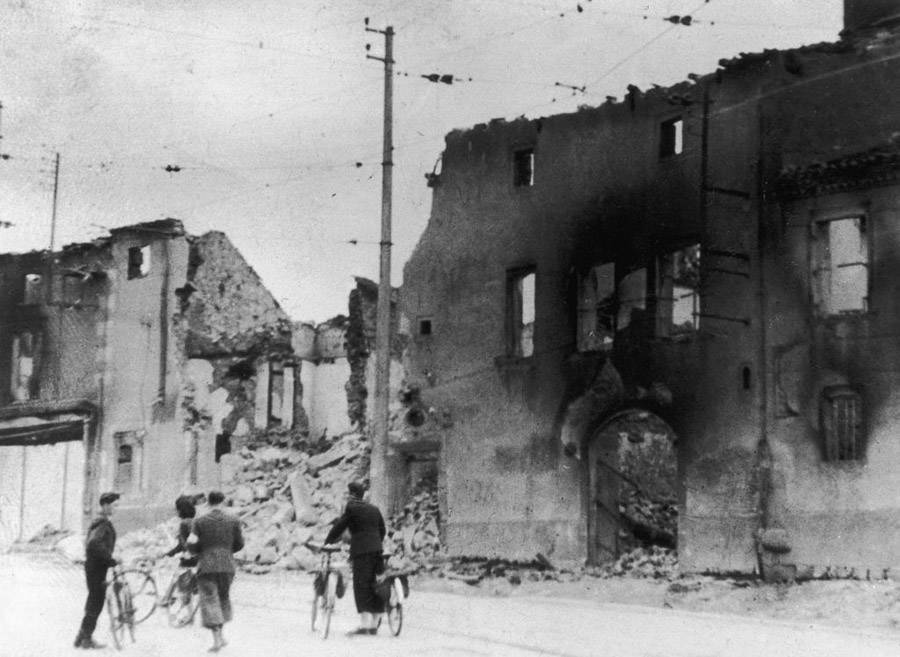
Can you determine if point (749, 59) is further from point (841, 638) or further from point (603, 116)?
point (841, 638)

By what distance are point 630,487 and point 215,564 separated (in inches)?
750

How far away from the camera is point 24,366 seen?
1695 inches

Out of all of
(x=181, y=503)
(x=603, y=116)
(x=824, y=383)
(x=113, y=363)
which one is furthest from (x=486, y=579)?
(x=113, y=363)

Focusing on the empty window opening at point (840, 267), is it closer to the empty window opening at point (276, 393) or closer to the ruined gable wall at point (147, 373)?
the empty window opening at point (276, 393)

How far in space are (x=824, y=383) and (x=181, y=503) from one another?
1198 cm

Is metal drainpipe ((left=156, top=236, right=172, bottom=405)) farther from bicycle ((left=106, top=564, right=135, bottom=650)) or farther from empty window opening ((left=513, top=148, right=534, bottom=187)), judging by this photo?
bicycle ((left=106, top=564, right=135, bottom=650))

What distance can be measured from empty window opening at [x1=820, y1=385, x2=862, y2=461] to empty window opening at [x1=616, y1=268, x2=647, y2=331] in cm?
433

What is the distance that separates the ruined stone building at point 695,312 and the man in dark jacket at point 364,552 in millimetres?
9866

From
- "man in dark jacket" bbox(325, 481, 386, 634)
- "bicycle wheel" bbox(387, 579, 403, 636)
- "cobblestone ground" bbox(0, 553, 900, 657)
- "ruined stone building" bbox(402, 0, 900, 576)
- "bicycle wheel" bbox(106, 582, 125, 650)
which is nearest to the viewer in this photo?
"cobblestone ground" bbox(0, 553, 900, 657)

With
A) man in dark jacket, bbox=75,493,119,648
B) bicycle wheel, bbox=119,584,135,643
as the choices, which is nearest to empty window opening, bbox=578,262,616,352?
bicycle wheel, bbox=119,584,135,643

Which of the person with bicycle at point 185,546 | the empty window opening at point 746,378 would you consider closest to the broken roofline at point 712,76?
the empty window opening at point 746,378

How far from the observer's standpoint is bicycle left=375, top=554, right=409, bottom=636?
15.0 m

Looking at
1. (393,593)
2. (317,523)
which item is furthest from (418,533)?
(393,593)

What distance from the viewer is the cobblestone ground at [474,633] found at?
14.4 m
